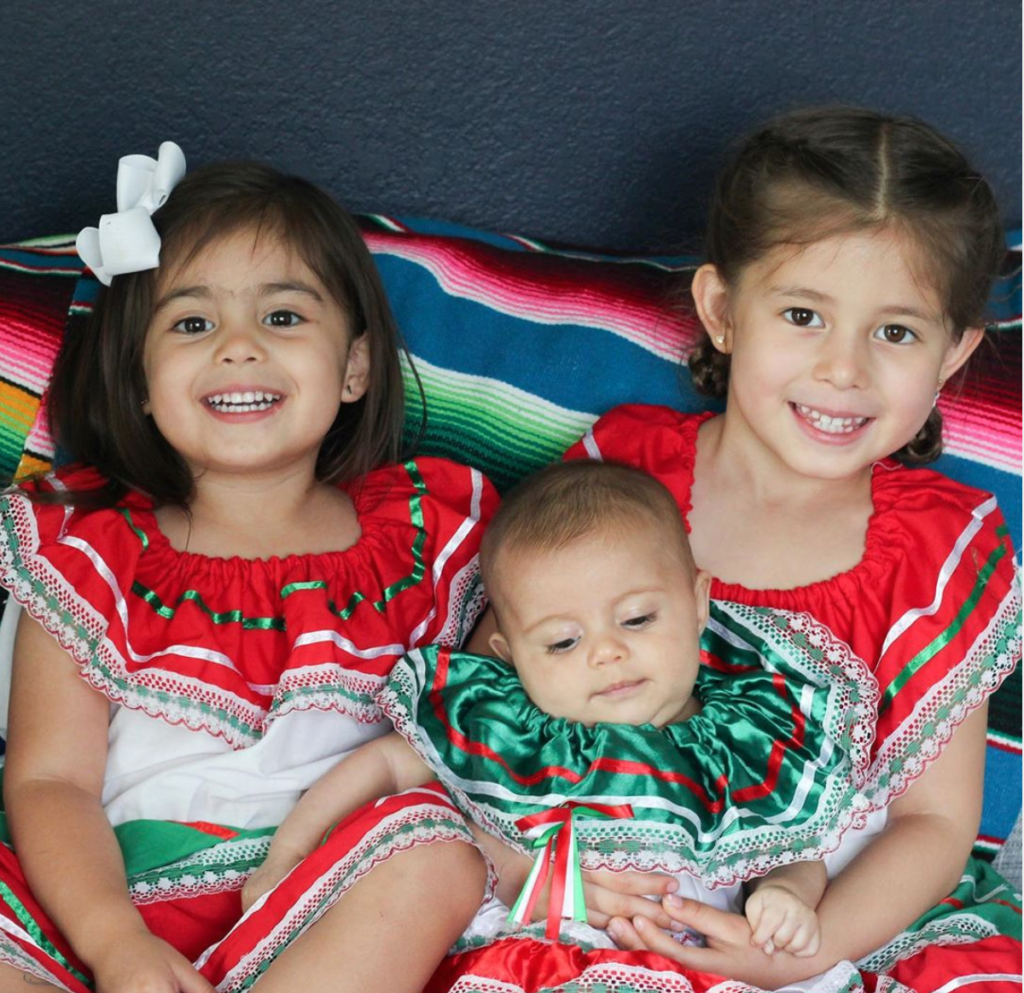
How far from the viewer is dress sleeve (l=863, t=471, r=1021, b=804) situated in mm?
1589

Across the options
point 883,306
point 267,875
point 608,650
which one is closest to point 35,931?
point 267,875

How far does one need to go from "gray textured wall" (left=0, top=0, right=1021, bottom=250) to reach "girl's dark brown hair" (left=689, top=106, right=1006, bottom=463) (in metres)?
0.39

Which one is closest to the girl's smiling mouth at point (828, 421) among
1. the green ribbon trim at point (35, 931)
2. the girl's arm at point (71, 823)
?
the girl's arm at point (71, 823)

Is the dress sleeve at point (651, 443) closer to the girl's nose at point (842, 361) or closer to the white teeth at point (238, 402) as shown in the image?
the girl's nose at point (842, 361)

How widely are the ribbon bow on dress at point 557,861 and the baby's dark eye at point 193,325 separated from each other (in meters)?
0.66

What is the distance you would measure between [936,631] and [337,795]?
0.65 m

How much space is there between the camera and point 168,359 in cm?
168

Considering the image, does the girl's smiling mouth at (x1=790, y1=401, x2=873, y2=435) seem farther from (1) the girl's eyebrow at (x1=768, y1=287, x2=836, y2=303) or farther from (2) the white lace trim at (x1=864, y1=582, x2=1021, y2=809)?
(2) the white lace trim at (x1=864, y1=582, x2=1021, y2=809)

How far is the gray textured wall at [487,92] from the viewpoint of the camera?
204 centimetres

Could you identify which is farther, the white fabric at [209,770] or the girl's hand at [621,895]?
the white fabric at [209,770]

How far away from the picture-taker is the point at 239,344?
5.44 feet

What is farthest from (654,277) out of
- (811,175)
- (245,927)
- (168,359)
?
(245,927)

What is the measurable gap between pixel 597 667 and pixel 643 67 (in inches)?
39.2

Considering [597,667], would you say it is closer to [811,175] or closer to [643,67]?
[811,175]
